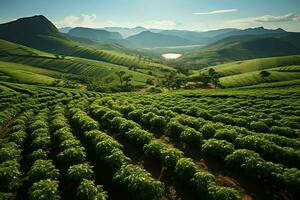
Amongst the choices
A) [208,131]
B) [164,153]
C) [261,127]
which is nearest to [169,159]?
[164,153]

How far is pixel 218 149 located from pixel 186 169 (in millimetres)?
6131

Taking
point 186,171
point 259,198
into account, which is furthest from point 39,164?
point 259,198

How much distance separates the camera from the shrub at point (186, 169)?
2227 centimetres

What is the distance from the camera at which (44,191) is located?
19141mm

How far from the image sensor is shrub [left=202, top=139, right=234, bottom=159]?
2623 centimetres

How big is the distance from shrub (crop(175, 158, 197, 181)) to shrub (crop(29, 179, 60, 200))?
1069 centimetres

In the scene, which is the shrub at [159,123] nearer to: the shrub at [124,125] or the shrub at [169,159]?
the shrub at [124,125]

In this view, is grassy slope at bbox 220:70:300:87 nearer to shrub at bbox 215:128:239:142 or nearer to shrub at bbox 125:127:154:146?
shrub at bbox 215:128:239:142

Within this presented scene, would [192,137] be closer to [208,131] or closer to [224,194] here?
[208,131]

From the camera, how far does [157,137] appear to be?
1416 inches

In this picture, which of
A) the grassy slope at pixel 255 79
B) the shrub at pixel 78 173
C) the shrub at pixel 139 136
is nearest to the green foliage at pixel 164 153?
the shrub at pixel 139 136

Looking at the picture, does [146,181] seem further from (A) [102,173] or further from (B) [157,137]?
(B) [157,137]

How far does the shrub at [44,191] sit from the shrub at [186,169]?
10.7 m

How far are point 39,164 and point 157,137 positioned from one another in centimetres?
1714
